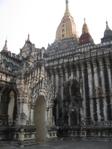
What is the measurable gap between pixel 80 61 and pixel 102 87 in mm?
5591

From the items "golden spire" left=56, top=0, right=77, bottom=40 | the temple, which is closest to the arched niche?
the temple

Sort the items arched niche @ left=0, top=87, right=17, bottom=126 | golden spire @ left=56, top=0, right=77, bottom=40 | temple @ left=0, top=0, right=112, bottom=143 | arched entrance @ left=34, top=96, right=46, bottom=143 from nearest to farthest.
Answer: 1. temple @ left=0, top=0, right=112, bottom=143
2. arched niche @ left=0, top=87, right=17, bottom=126
3. arched entrance @ left=34, top=96, right=46, bottom=143
4. golden spire @ left=56, top=0, right=77, bottom=40

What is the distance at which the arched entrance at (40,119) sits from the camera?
2191 cm

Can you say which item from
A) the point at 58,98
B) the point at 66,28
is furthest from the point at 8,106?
the point at 66,28

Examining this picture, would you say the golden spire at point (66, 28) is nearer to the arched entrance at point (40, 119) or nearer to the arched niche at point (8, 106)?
the arched entrance at point (40, 119)

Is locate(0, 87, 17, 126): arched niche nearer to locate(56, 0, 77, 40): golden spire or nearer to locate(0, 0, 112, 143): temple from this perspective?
locate(0, 0, 112, 143): temple

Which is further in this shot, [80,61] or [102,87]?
[80,61]

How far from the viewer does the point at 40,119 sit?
2264 cm

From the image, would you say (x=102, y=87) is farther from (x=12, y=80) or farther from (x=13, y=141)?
(x=13, y=141)

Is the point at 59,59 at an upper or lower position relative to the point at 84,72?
upper

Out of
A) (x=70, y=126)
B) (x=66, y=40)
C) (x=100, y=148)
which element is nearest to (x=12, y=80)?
(x=70, y=126)

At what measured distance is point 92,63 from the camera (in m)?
32.0

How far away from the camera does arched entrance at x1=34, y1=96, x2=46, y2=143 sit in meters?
21.9

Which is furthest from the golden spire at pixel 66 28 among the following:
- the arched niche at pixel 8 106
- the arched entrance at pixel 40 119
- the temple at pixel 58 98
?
the arched niche at pixel 8 106
